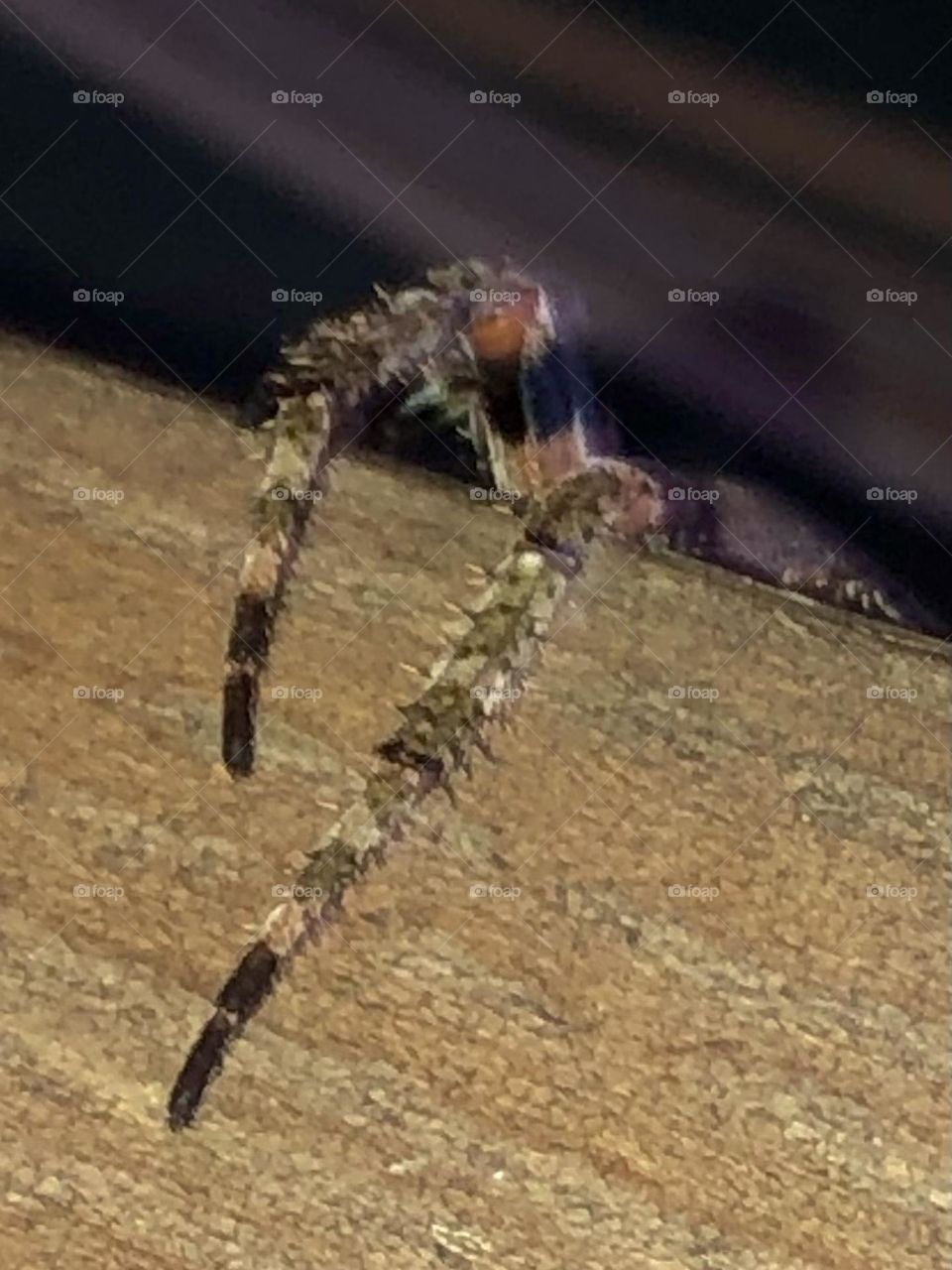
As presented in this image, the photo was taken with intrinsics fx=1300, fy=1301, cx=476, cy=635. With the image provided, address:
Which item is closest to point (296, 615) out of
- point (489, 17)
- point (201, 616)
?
point (201, 616)

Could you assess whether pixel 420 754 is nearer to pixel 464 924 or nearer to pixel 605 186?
pixel 464 924

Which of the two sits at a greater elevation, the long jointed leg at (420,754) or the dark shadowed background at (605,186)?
the dark shadowed background at (605,186)

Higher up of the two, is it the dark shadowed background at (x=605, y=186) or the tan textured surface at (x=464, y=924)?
the dark shadowed background at (x=605, y=186)

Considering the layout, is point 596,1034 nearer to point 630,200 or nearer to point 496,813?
point 496,813

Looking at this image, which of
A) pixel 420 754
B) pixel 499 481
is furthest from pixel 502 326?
pixel 420 754

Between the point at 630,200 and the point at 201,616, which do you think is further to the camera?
the point at 201,616
